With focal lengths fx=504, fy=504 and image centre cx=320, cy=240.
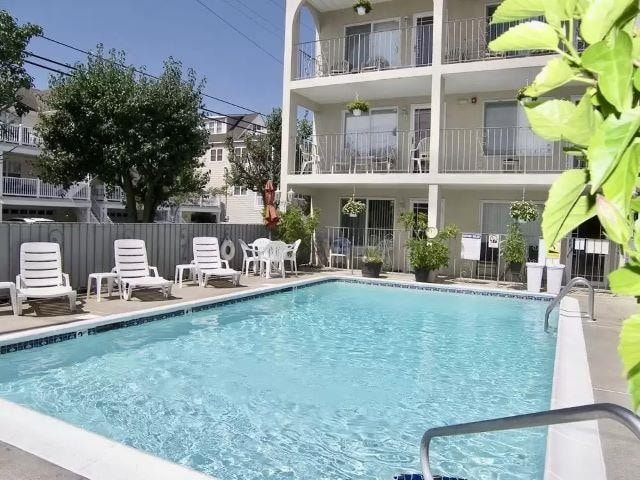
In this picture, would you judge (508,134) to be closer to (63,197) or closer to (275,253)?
(275,253)

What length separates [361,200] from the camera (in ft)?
62.7

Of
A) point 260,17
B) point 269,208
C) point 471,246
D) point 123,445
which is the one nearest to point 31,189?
point 260,17

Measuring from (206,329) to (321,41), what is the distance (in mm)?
13492

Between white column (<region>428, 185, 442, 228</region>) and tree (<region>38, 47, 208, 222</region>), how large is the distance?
8839 millimetres

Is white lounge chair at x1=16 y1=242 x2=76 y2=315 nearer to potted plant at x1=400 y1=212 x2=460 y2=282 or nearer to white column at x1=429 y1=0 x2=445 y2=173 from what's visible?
potted plant at x1=400 y1=212 x2=460 y2=282

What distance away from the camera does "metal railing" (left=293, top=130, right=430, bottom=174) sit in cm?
1757

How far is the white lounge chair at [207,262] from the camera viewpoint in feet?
42.7

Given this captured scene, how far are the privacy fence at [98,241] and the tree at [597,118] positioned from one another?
425 inches

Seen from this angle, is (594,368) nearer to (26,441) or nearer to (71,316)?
(26,441)

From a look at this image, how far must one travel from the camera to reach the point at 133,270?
11.3 m

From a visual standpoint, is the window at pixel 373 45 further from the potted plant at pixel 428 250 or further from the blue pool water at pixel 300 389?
Result: the blue pool water at pixel 300 389

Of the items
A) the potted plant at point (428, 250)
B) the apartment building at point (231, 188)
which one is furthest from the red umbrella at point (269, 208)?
the apartment building at point (231, 188)

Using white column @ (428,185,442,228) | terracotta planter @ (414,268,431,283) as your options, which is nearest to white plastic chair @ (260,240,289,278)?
terracotta planter @ (414,268,431,283)

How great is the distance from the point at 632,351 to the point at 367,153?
1827cm
